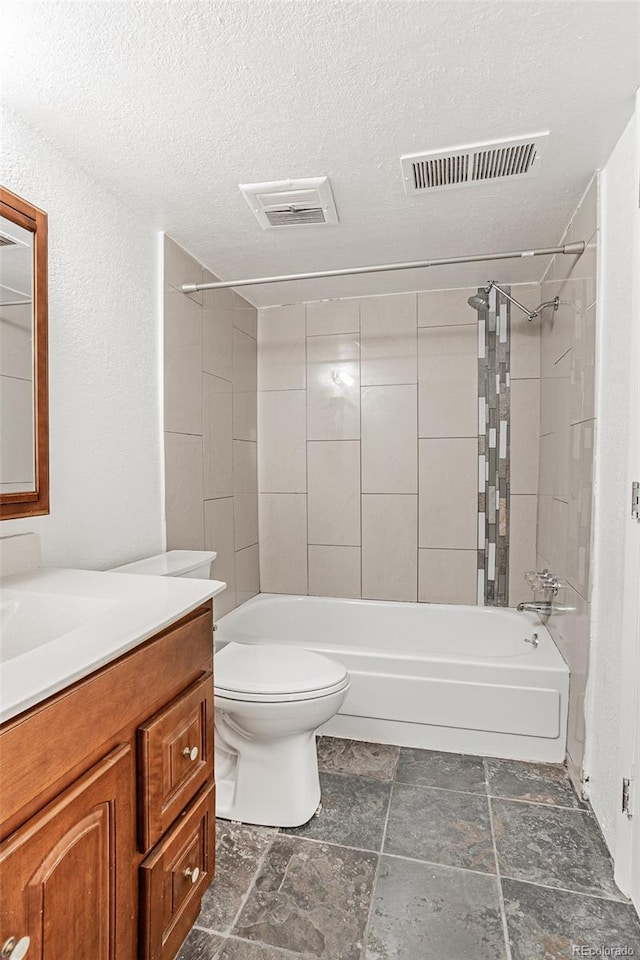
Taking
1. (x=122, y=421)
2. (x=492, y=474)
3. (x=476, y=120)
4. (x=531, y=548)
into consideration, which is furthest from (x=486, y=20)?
(x=531, y=548)

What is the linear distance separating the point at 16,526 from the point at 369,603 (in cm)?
196

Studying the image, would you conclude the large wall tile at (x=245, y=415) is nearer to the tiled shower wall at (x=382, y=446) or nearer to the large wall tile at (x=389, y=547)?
the tiled shower wall at (x=382, y=446)

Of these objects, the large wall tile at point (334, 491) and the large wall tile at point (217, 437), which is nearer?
the large wall tile at point (217, 437)

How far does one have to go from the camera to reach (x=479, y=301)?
2.62m

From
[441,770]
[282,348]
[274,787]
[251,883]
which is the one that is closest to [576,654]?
[441,770]

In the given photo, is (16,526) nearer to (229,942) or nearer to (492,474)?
(229,942)

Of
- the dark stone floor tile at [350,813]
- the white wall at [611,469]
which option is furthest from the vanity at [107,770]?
the white wall at [611,469]

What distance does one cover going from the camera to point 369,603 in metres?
2.96

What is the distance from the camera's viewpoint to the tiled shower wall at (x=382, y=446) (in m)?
2.89

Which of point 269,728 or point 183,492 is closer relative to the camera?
point 269,728

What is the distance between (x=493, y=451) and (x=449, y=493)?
32 cm

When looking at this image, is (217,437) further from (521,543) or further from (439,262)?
(521,543)

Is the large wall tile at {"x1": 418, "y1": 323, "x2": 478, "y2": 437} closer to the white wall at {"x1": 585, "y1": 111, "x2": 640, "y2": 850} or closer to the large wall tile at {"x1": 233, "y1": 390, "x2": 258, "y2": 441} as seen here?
the large wall tile at {"x1": 233, "y1": 390, "x2": 258, "y2": 441}

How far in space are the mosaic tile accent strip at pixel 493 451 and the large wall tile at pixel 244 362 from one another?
128 centimetres
